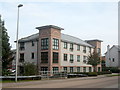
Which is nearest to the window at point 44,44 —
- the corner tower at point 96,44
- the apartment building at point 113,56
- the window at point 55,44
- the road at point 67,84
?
the window at point 55,44

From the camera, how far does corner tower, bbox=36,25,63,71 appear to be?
3762cm

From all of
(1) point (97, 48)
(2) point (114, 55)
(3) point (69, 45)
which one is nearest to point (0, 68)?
(3) point (69, 45)

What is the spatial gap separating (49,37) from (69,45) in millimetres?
8039

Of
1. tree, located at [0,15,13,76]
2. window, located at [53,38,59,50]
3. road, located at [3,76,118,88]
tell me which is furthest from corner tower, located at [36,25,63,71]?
road, located at [3,76,118,88]

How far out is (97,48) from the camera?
56750mm

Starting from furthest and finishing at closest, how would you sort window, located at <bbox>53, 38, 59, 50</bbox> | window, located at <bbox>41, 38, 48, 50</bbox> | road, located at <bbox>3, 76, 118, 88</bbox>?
window, located at <bbox>53, 38, 59, 50</bbox>
window, located at <bbox>41, 38, 48, 50</bbox>
road, located at <bbox>3, 76, 118, 88</bbox>

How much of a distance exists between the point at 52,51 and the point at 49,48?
850 mm

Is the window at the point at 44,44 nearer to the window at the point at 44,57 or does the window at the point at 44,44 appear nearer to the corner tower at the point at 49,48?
the corner tower at the point at 49,48

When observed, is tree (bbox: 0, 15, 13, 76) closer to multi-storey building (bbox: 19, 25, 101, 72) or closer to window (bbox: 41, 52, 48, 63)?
multi-storey building (bbox: 19, 25, 101, 72)

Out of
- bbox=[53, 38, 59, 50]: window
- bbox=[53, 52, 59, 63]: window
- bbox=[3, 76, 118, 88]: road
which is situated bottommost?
bbox=[3, 76, 118, 88]: road

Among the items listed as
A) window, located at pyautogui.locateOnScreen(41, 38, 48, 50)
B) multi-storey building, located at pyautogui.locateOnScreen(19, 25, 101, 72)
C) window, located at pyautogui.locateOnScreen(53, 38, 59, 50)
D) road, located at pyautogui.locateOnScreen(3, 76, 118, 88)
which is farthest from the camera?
window, located at pyautogui.locateOnScreen(53, 38, 59, 50)

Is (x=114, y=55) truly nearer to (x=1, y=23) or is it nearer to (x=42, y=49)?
(x=42, y=49)

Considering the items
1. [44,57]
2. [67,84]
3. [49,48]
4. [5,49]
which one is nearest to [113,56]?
[44,57]

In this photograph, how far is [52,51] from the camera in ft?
125
